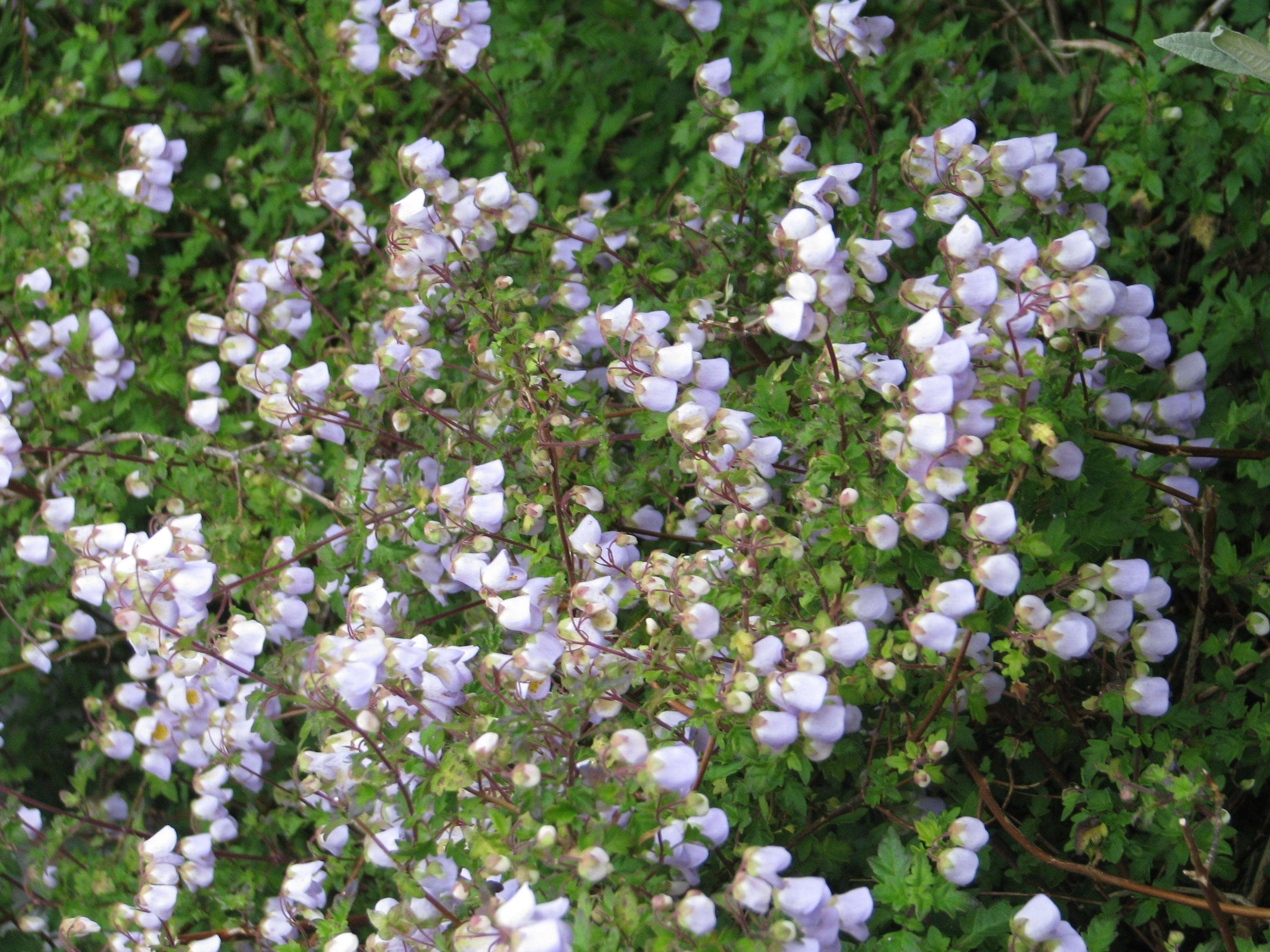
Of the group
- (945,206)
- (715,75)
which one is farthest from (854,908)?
(715,75)

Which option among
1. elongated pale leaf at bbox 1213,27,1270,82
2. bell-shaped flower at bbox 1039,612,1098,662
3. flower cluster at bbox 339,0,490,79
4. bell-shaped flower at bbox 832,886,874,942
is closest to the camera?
bell-shaped flower at bbox 832,886,874,942

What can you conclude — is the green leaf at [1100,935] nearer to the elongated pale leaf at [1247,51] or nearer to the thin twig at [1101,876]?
the thin twig at [1101,876]

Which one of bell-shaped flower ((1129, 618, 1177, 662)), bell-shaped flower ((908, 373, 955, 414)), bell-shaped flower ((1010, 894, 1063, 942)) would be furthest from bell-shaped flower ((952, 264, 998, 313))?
bell-shaped flower ((1010, 894, 1063, 942))

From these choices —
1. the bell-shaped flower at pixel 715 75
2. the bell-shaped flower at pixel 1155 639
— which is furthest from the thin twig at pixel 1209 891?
the bell-shaped flower at pixel 715 75

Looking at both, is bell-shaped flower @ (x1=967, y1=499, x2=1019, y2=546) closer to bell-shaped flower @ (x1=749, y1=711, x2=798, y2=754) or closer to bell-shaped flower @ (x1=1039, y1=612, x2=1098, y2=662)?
bell-shaped flower @ (x1=1039, y1=612, x2=1098, y2=662)

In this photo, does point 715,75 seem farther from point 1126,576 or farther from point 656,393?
point 1126,576

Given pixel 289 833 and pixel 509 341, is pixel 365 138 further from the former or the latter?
pixel 289 833
